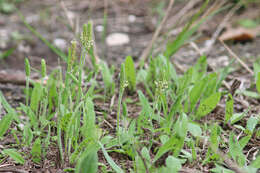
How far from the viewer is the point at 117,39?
2.78m

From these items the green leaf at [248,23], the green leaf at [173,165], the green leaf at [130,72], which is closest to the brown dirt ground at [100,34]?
the green leaf at [248,23]

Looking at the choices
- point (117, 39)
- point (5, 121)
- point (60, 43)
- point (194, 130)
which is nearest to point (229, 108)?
point (194, 130)

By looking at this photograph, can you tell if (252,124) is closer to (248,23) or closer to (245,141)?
(245,141)

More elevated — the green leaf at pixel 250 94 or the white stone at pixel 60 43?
the white stone at pixel 60 43

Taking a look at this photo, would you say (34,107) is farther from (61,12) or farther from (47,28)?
(61,12)

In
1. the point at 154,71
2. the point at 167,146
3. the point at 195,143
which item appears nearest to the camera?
the point at 167,146

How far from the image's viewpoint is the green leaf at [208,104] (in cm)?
129

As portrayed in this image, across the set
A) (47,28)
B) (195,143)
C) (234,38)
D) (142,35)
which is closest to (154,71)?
(195,143)

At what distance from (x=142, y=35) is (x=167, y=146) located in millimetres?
2106

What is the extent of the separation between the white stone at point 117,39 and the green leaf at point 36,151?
1803 mm

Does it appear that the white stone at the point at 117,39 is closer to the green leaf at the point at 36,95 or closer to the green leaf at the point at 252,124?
the green leaf at the point at 36,95

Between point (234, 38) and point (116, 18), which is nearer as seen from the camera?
point (234, 38)

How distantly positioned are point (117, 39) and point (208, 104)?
1651 mm

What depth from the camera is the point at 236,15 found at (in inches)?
120
